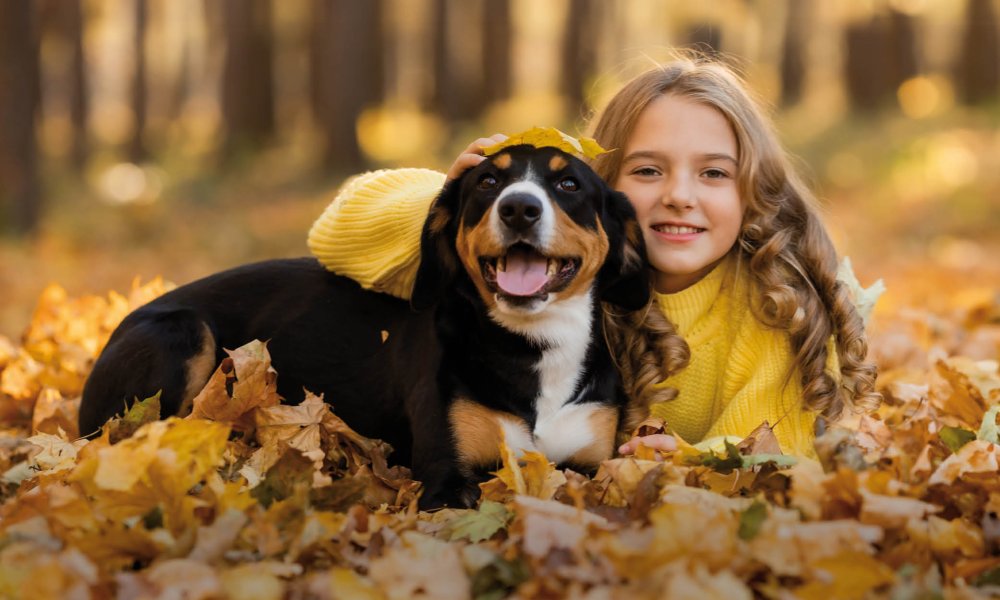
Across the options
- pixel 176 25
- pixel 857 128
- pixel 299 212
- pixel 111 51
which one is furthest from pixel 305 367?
pixel 111 51

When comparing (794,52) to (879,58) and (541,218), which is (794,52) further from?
(541,218)

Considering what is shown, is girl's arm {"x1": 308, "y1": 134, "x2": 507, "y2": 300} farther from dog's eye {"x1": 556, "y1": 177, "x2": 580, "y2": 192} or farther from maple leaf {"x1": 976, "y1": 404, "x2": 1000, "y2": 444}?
maple leaf {"x1": 976, "y1": 404, "x2": 1000, "y2": 444}

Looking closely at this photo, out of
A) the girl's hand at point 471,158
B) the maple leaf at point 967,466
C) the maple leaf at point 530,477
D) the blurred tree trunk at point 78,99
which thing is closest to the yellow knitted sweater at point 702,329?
the girl's hand at point 471,158

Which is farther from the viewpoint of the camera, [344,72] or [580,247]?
[344,72]

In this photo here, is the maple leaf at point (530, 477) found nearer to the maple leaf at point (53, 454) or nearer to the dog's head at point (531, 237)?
the dog's head at point (531, 237)

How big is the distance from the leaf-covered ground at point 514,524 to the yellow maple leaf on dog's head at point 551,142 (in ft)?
3.79

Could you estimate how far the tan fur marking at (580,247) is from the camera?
3.78 meters

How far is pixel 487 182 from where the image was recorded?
3936 mm

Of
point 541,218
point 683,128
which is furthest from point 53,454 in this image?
point 683,128

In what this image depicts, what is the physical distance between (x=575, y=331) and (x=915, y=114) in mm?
22396

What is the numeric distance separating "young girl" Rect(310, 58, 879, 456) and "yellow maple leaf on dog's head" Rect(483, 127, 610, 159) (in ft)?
1.99

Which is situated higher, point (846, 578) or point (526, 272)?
point (526, 272)

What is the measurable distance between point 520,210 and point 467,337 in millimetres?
606

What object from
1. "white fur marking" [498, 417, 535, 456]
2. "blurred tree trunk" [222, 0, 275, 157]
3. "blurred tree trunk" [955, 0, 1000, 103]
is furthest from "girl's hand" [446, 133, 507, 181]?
"blurred tree trunk" [955, 0, 1000, 103]
